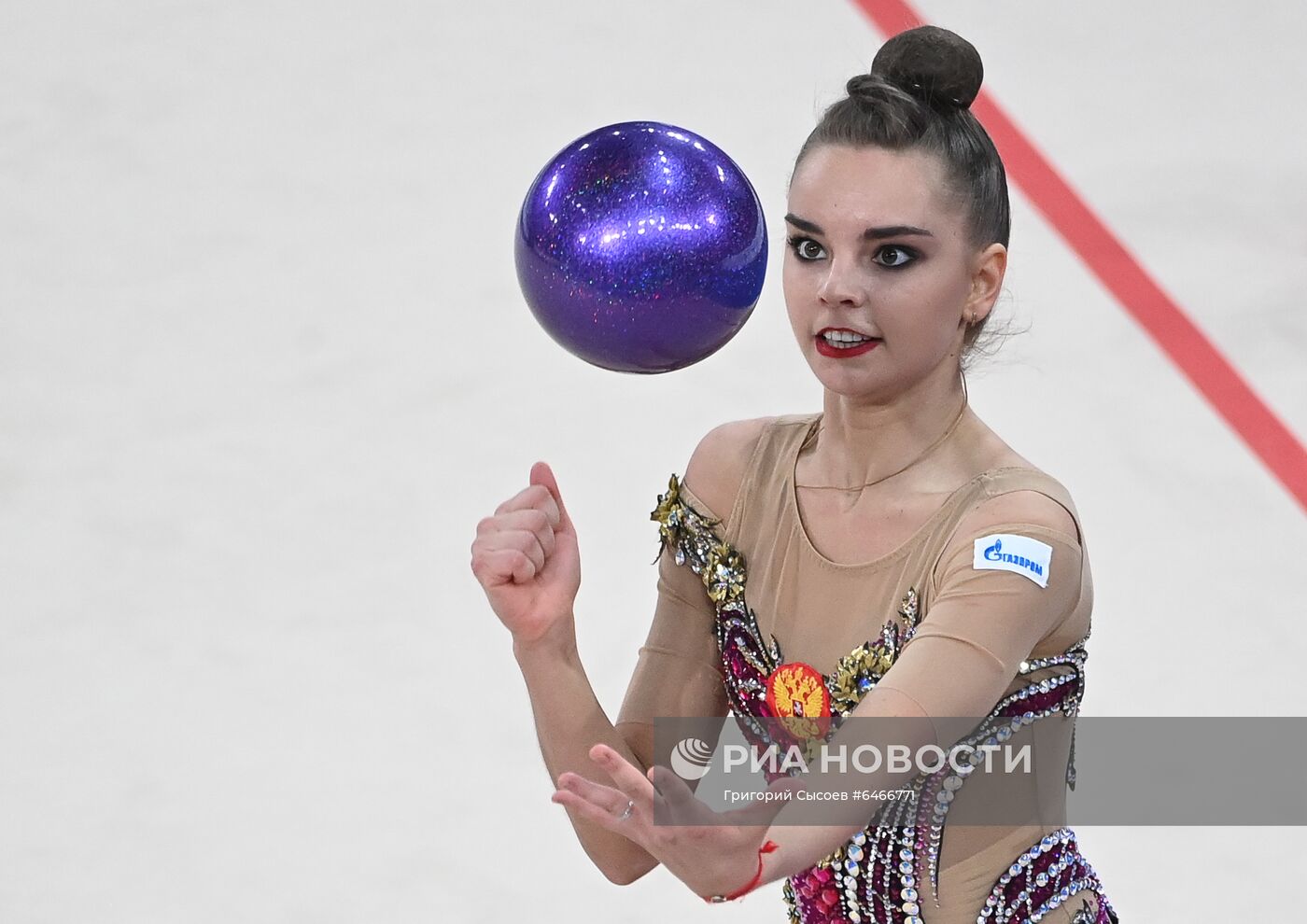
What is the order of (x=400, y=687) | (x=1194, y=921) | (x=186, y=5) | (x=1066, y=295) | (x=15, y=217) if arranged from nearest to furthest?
1. (x=1194, y=921)
2. (x=400, y=687)
3. (x=1066, y=295)
4. (x=15, y=217)
5. (x=186, y=5)

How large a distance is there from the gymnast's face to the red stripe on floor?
2190 millimetres

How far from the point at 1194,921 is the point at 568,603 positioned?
1.56 meters

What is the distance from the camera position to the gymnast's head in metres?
1.71

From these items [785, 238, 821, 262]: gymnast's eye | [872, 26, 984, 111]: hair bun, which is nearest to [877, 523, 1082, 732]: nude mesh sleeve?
[785, 238, 821, 262]: gymnast's eye

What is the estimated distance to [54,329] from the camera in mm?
4250

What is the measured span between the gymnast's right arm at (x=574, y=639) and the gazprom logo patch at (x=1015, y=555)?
1.17 feet

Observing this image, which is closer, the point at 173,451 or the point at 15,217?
the point at 173,451

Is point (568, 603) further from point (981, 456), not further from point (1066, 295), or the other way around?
point (1066, 295)

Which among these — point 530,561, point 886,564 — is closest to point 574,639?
point 530,561

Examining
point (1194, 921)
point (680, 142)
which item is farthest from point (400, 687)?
point (680, 142)

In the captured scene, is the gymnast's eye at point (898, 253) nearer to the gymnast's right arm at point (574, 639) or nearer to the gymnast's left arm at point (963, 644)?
the gymnast's left arm at point (963, 644)

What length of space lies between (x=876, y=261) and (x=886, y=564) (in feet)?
0.91

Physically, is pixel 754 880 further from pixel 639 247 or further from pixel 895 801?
pixel 639 247

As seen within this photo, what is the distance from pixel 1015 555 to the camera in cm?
167
